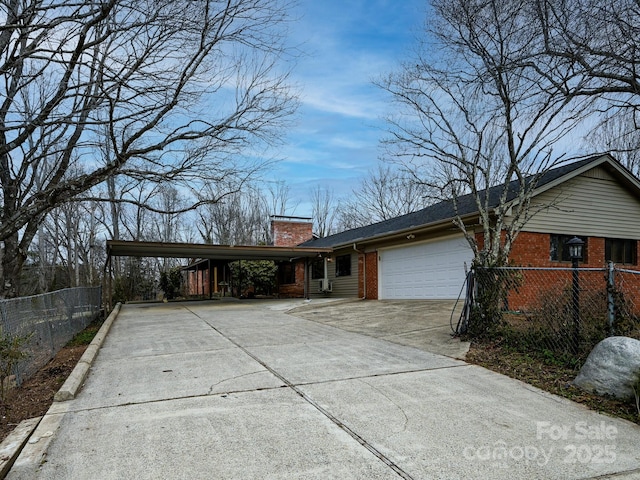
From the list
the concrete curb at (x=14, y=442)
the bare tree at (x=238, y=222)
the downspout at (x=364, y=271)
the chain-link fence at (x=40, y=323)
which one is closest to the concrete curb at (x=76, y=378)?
the concrete curb at (x=14, y=442)

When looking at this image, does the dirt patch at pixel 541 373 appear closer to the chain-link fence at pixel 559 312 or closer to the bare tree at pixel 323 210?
the chain-link fence at pixel 559 312

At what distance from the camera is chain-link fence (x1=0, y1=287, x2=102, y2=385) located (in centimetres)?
517

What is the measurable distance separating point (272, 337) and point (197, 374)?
2925 mm

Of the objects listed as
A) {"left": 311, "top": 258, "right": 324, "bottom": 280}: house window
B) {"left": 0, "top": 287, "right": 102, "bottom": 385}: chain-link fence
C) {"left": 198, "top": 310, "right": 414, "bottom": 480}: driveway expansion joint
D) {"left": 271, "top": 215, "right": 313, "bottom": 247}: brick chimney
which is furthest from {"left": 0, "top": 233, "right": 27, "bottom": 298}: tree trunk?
{"left": 271, "top": 215, "right": 313, "bottom": 247}: brick chimney

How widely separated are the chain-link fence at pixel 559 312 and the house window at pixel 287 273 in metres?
16.8

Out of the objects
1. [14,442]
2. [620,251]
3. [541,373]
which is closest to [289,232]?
[620,251]

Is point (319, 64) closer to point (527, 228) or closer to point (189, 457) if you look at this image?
point (189, 457)

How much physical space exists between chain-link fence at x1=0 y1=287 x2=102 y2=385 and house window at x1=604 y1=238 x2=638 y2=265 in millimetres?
15757

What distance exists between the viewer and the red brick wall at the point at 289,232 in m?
27.3

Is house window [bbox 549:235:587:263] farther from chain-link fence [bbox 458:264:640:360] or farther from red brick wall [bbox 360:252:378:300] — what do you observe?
chain-link fence [bbox 458:264:640:360]

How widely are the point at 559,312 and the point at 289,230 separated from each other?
22.6 meters

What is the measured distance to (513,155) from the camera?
888cm

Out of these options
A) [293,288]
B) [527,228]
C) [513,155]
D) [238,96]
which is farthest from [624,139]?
[293,288]

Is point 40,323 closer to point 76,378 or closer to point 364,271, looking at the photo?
point 76,378
